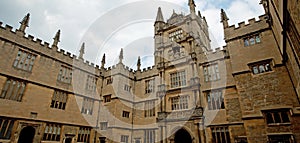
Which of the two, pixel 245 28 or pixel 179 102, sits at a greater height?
pixel 245 28

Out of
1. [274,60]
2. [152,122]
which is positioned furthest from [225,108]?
A: [152,122]

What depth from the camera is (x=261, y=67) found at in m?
12.4

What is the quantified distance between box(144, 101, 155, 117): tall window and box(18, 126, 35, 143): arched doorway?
10826mm

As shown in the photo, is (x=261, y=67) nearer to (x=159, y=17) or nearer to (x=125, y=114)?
(x=125, y=114)

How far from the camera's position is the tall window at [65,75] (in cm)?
1755

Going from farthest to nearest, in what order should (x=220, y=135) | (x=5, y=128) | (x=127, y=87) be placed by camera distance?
(x=127, y=87) < (x=220, y=135) < (x=5, y=128)

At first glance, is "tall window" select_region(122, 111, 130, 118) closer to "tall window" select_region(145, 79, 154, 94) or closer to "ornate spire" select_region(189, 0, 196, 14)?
"tall window" select_region(145, 79, 154, 94)

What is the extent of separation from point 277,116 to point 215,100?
4854 millimetres

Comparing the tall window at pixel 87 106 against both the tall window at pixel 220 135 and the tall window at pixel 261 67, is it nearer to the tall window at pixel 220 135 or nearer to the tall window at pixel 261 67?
the tall window at pixel 220 135

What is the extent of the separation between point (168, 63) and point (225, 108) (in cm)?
797

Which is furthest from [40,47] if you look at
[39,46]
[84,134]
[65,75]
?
[84,134]

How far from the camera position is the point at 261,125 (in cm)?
1102

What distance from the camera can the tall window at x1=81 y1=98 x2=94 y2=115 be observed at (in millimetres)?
18817

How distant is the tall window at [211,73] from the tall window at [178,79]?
2390mm
